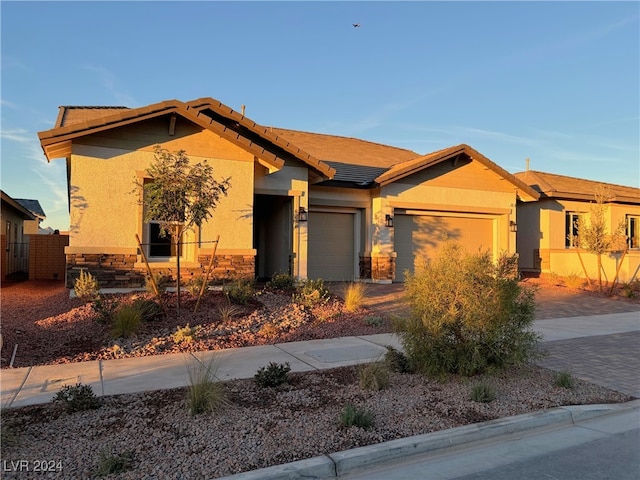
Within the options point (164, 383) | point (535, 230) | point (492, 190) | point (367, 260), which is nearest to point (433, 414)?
point (164, 383)

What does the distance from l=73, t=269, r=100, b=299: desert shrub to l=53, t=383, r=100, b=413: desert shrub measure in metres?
5.95

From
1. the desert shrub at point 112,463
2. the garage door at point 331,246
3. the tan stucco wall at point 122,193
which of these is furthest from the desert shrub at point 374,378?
the garage door at point 331,246

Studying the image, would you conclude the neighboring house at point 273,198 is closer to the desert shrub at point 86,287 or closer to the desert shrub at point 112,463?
the desert shrub at point 86,287

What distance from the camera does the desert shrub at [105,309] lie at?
8.81 metres

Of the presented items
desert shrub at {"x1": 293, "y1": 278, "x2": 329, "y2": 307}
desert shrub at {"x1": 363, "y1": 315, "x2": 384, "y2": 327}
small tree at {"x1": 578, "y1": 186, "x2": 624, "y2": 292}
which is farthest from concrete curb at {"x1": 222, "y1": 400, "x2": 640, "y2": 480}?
small tree at {"x1": 578, "y1": 186, "x2": 624, "y2": 292}

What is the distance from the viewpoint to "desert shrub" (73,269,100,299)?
1073 centimetres

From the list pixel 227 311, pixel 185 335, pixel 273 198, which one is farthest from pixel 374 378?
pixel 273 198

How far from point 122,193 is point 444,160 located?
1127 cm

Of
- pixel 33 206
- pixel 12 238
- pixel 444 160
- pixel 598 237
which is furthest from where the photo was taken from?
pixel 33 206

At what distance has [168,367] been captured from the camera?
22.2ft

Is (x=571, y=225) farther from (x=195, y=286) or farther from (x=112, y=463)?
(x=112, y=463)

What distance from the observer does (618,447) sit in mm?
4590

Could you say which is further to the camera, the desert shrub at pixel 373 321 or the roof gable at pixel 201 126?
the roof gable at pixel 201 126

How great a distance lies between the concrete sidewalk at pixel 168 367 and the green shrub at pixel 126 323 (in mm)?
1066
